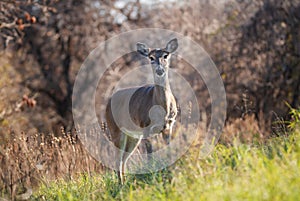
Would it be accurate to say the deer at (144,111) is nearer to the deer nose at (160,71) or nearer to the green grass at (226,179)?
the deer nose at (160,71)

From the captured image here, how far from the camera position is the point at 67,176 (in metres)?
8.30

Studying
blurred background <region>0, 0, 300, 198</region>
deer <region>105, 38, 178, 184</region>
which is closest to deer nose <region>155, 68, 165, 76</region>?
deer <region>105, 38, 178, 184</region>

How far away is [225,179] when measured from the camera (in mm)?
5332

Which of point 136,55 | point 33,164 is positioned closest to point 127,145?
point 33,164

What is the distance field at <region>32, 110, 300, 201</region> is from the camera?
4.80 meters

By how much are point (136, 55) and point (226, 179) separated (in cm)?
1515

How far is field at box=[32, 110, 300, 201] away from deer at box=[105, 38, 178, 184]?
1502 mm

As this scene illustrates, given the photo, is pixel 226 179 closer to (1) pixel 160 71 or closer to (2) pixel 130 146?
(1) pixel 160 71

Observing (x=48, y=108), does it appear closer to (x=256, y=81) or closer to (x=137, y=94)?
(x=256, y=81)

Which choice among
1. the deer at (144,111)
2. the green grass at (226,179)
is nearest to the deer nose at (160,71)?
the deer at (144,111)

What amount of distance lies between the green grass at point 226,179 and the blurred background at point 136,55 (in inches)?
367

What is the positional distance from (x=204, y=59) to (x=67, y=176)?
1155cm

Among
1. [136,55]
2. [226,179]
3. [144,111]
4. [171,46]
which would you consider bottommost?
[226,179]

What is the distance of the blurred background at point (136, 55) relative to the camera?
670 inches
